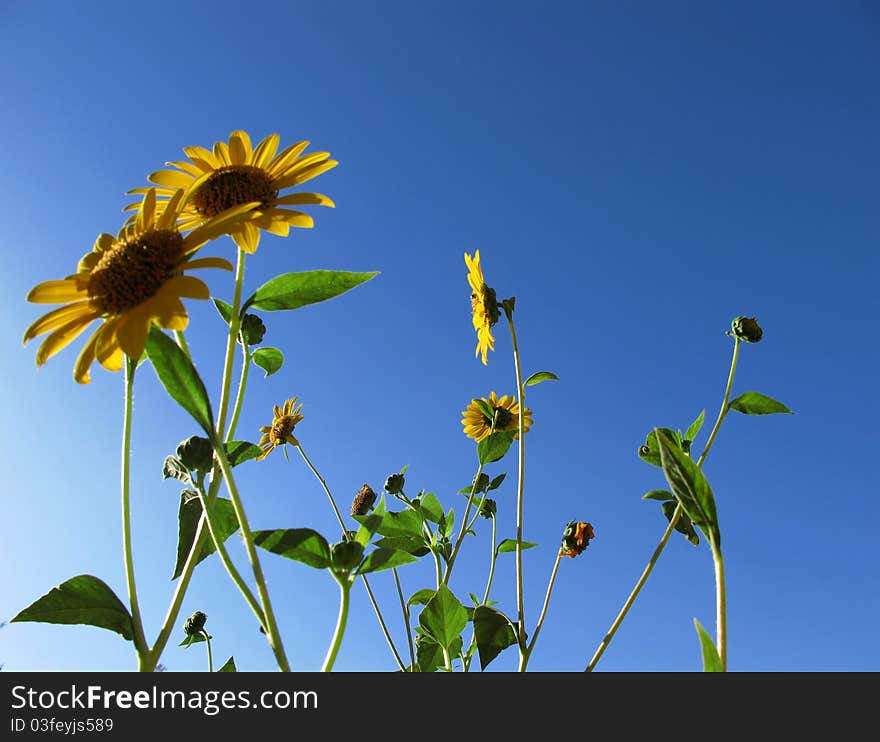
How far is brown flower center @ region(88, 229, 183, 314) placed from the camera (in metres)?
0.68

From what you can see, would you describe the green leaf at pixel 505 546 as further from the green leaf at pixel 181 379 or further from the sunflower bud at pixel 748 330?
the green leaf at pixel 181 379

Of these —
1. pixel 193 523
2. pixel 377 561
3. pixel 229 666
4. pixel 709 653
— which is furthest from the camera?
pixel 229 666

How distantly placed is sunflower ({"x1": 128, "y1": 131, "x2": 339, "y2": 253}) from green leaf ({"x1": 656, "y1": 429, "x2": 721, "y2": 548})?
1.74ft

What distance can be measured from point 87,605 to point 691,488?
0.66 m

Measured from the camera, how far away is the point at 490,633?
1.01 metres

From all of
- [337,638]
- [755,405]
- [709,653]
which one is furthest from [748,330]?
[337,638]

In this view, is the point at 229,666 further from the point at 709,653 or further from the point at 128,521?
the point at 709,653

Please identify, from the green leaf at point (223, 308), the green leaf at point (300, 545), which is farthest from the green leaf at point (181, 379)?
the green leaf at point (223, 308)

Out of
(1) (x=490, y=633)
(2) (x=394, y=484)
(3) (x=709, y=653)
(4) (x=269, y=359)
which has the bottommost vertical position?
(3) (x=709, y=653)

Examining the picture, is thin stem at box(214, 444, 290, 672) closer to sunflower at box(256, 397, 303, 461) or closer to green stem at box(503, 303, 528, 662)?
green stem at box(503, 303, 528, 662)
